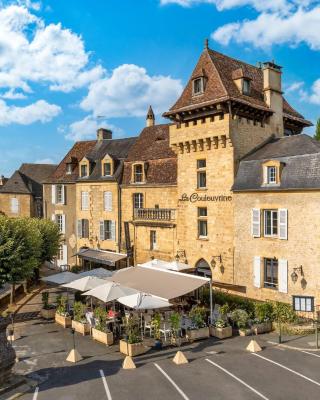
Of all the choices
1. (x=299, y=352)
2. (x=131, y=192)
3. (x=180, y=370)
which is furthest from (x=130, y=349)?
(x=131, y=192)

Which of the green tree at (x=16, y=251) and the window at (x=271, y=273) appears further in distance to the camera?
the window at (x=271, y=273)

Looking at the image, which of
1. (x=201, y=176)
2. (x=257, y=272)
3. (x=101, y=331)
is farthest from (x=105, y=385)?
(x=201, y=176)

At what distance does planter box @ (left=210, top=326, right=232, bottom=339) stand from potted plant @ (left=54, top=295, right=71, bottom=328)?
24.8ft

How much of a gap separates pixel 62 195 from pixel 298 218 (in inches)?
954

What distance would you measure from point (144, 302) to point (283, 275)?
8827 mm

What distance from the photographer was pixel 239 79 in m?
26.4

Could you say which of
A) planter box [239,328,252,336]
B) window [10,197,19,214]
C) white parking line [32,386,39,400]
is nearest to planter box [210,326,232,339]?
planter box [239,328,252,336]

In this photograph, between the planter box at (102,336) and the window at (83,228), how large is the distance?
18.5m

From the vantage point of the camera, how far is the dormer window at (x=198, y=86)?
2681 cm

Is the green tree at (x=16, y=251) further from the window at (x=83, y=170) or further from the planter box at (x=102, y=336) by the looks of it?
the window at (x=83, y=170)

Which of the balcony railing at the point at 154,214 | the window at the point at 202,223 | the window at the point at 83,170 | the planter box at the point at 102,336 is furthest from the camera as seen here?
the window at the point at 83,170

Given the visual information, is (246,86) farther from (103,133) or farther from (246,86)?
(103,133)

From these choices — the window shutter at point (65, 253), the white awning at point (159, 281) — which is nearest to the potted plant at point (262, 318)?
the white awning at point (159, 281)

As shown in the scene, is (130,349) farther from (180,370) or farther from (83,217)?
(83,217)
